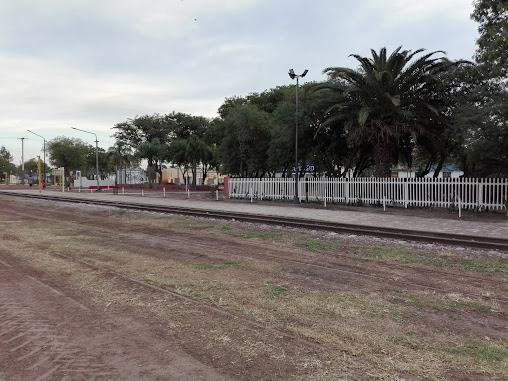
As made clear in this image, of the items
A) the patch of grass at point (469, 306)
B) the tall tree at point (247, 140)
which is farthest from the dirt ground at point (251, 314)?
the tall tree at point (247, 140)

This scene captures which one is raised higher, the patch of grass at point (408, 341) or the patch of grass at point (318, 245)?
the patch of grass at point (408, 341)

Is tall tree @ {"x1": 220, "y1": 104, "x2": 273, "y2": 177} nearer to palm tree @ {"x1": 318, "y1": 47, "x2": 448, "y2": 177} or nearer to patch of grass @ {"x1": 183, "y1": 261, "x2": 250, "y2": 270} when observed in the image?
palm tree @ {"x1": 318, "y1": 47, "x2": 448, "y2": 177}

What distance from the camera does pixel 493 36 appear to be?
15516 mm

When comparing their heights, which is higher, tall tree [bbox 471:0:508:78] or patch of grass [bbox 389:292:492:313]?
tall tree [bbox 471:0:508:78]

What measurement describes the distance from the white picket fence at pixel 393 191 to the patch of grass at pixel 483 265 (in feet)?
32.1

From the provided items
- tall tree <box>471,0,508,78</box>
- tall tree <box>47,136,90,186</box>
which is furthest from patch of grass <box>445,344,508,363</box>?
tall tree <box>47,136,90,186</box>

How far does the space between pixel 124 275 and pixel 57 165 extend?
6845 centimetres

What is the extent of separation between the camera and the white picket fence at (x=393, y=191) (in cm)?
1817

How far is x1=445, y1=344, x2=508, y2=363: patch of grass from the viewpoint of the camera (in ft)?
11.8

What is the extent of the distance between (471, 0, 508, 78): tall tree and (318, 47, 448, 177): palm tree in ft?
10.9

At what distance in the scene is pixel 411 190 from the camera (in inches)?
827

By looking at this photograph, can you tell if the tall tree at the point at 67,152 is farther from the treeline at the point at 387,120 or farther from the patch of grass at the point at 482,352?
the patch of grass at the point at 482,352

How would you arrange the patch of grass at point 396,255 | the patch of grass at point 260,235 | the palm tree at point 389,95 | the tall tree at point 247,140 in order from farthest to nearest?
the tall tree at point 247,140 < the palm tree at point 389,95 < the patch of grass at point 260,235 < the patch of grass at point 396,255

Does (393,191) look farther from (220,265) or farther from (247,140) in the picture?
(220,265)
